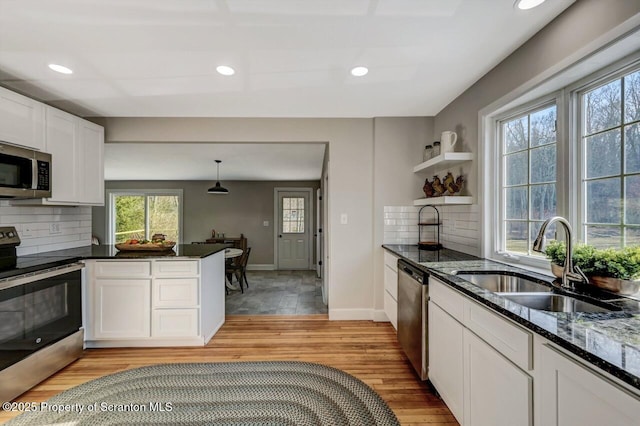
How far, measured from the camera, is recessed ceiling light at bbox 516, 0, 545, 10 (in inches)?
58.1

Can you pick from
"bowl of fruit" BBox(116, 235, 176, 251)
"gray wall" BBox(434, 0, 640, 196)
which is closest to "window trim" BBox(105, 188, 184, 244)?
"bowl of fruit" BBox(116, 235, 176, 251)

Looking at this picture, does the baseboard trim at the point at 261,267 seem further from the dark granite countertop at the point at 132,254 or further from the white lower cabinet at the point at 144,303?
the white lower cabinet at the point at 144,303

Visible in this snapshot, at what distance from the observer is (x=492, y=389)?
1.28 meters

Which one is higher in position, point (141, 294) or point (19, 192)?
point (19, 192)

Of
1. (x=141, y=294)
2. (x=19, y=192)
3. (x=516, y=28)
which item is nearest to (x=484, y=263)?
(x=516, y=28)

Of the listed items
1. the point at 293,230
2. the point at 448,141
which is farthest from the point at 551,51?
the point at 293,230

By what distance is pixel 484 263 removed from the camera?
7.03ft

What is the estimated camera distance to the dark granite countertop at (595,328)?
2.51 ft

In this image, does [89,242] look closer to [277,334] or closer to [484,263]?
[277,334]

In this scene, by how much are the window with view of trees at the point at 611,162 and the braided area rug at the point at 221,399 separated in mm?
1559

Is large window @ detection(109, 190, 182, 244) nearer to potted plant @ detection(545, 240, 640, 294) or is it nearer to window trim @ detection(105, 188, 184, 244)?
window trim @ detection(105, 188, 184, 244)

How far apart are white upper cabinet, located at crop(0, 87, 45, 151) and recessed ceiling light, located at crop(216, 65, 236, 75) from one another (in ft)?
5.21

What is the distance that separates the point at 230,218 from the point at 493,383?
681 cm

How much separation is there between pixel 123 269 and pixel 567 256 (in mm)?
3196
